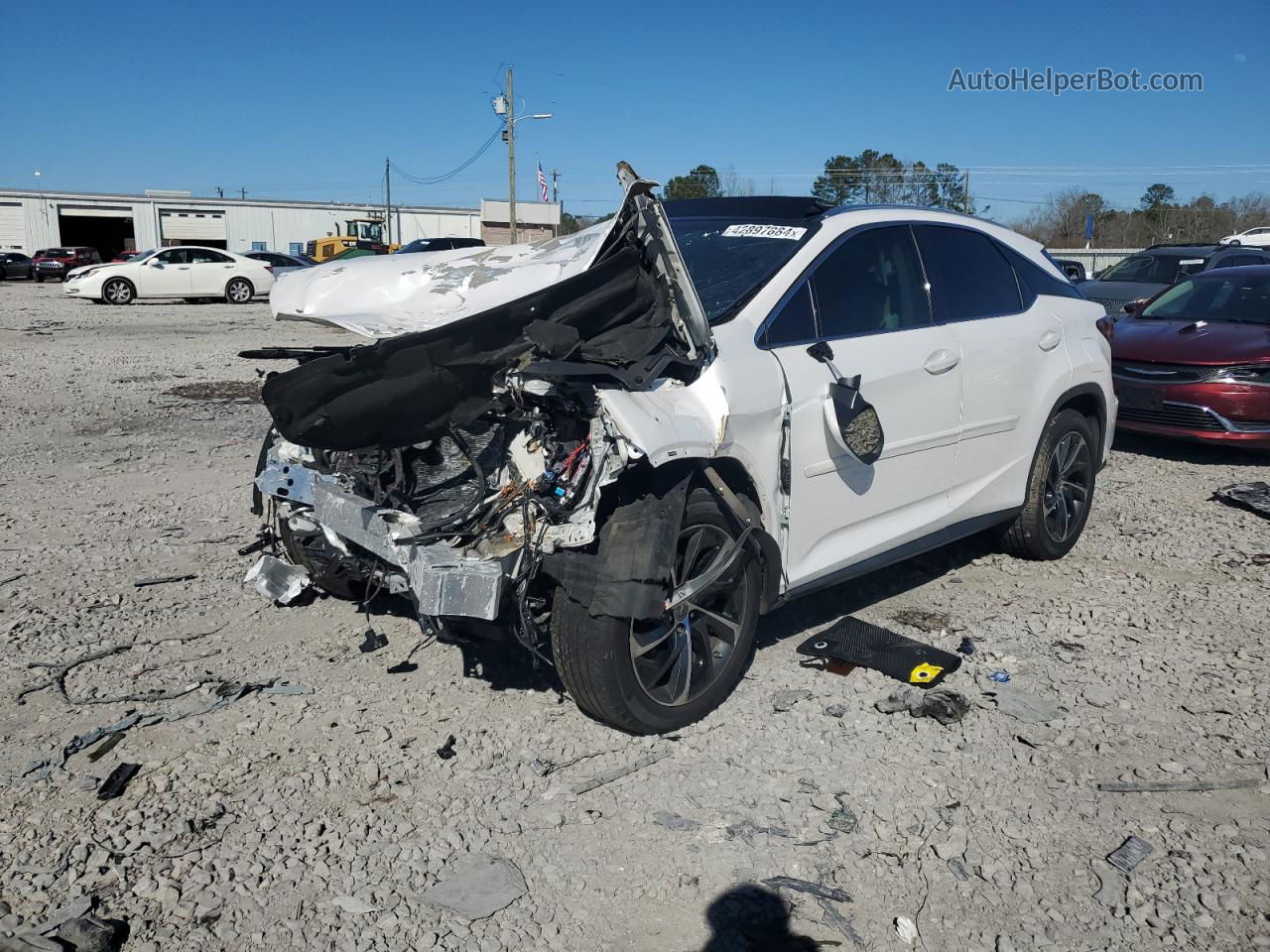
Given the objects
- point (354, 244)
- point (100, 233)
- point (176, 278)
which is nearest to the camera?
point (176, 278)

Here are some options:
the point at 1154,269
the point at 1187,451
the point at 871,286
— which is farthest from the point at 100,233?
the point at 871,286

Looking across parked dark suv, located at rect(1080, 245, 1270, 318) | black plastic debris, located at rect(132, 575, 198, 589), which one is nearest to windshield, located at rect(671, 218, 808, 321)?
black plastic debris, located at rect(132, 575, 198, 589)

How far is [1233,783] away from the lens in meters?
3.47

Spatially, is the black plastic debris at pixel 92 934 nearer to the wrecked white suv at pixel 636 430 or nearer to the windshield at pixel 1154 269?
the wrecked white suv at pixel 636 430

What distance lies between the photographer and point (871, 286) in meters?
4.53

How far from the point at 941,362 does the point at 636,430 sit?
1960 mm

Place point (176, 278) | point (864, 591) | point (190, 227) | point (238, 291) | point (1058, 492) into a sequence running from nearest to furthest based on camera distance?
1. point (864, 591)
2. point (1058, 492)
3. point (176, 278)
4. point (238, 291)
5. point (190, 227)

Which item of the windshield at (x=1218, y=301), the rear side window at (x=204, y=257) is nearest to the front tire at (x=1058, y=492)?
the windshield at (x=1218, y=301)

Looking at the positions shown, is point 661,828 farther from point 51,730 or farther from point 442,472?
point 51,730

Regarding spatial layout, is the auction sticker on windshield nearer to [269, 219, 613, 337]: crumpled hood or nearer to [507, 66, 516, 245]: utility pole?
[269, 219, 613, 337]: crumpled hood

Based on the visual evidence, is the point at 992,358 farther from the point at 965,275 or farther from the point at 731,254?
the point at 731,254

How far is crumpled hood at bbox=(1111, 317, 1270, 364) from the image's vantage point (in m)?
8.30

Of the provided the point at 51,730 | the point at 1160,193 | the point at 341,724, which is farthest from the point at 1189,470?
the point at 1160,193

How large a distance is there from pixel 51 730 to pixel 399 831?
148 cm
